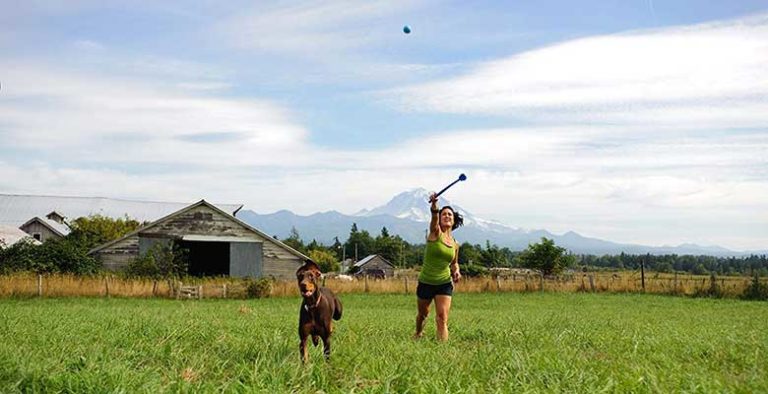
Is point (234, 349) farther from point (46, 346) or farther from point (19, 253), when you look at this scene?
point (19, 253)

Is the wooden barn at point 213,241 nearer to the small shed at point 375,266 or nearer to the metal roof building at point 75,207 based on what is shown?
the metal roof building at point 75,207

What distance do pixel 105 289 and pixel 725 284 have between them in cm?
3383

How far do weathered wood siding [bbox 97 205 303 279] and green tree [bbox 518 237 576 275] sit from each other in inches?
882

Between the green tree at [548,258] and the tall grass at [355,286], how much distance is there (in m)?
14.7

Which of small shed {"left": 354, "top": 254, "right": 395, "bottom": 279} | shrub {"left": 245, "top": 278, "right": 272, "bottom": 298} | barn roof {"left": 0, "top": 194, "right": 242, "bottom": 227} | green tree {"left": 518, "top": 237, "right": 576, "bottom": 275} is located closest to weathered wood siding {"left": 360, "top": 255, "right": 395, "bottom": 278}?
small shed {"left": 354, "top": 254, "right": 395, "bottom": 279}

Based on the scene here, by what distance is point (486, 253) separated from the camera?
269 feet

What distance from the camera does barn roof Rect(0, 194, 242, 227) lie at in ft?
263

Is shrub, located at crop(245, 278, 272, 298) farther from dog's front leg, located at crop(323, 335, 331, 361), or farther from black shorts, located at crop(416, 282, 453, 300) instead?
dog's front leg, located at crop(323, 335, 331, 361)

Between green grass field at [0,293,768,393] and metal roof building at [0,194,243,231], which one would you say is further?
metal roof building at [0,194,243,231]

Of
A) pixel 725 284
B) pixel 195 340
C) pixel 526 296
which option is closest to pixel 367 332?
pixel 195 340

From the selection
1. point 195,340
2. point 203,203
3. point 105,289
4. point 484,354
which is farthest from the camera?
point 203,203

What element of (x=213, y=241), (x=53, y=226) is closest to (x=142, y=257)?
(x=213, y=241)

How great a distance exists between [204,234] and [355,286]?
41.2 ft

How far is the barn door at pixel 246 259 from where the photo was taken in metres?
48.6
